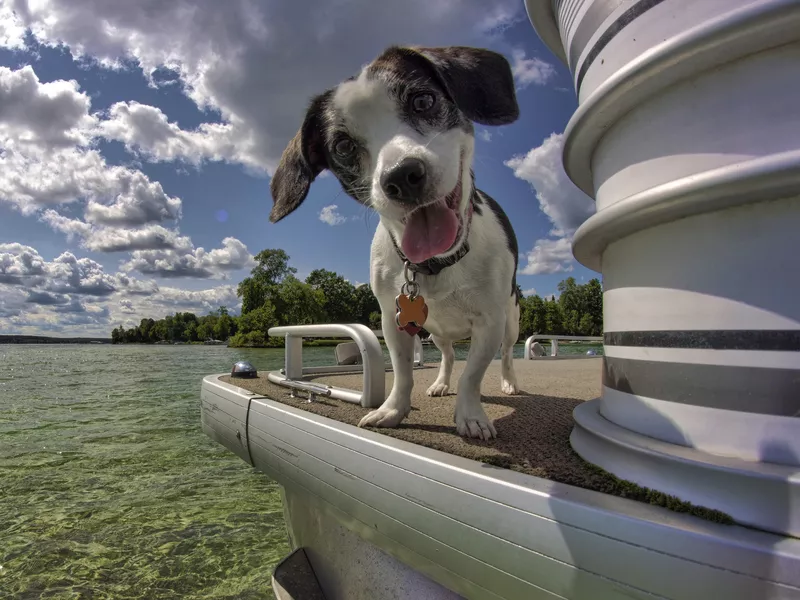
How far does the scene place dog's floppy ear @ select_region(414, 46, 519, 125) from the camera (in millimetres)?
1604

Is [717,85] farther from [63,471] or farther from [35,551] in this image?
[63,471]

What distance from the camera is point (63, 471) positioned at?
12.3 feet

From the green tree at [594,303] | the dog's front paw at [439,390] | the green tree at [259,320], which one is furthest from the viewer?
the green tree at [594,303]

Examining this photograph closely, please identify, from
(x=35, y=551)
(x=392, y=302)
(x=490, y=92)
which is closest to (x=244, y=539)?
(x=35, y=551)

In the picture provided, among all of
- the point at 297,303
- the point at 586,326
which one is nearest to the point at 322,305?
the point at 297,303

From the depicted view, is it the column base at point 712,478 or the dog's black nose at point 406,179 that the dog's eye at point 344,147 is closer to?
the dog's black nose at point 406,179

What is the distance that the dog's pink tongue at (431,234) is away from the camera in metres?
1.53

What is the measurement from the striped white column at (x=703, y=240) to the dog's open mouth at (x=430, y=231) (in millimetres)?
538

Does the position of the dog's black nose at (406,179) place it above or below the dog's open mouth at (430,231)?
above

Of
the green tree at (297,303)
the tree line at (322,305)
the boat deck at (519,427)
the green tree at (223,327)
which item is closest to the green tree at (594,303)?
the tree line at (322,305)

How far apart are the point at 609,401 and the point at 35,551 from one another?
2995 millimetres

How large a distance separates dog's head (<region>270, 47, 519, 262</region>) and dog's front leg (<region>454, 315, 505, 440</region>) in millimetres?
361

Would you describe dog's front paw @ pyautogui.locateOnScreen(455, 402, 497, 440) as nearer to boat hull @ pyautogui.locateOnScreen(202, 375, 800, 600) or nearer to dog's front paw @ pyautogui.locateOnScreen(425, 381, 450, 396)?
boat hull @ pyautogui.locateOnScreen(202, 375, 800, 600)

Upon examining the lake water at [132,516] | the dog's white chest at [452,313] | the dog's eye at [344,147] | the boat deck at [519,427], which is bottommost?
the lake water at [132,516]
